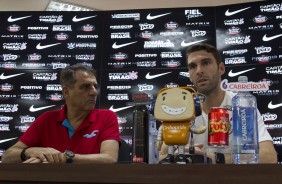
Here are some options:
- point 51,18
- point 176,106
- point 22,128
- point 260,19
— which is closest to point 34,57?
point 51,18

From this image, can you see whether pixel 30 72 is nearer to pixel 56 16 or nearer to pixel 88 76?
pixel 56 16

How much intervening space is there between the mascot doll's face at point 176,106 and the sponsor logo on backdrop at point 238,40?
2750 mm

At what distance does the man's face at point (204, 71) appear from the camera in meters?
1.95

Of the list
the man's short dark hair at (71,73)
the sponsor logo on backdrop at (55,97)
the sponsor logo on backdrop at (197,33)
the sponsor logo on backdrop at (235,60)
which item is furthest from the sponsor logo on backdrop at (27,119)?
the sponsor logo on backdrop at (235,60)

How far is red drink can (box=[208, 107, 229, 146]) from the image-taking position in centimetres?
111

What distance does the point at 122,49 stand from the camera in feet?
12.5

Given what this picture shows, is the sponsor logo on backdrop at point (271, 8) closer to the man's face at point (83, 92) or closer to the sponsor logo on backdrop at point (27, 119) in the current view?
the man's face at point (83, 92)

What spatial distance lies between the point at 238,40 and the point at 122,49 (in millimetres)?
1185

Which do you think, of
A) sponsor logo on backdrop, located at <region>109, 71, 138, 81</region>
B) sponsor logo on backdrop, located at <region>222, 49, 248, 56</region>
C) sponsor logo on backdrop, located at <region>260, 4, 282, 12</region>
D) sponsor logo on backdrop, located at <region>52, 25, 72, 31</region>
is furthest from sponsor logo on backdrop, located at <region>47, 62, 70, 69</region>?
sponsor logo on backdrop, located at <region>260, 4, 282, 12</region>

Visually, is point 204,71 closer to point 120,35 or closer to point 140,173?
point 140,173

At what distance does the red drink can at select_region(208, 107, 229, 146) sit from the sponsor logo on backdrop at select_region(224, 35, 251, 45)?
267 centimetres

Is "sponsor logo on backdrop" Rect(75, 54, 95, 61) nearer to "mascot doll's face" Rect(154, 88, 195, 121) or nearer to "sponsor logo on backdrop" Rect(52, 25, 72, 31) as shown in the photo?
"sponsor logo on backdrop" Rect(52, 25, 72, 31)

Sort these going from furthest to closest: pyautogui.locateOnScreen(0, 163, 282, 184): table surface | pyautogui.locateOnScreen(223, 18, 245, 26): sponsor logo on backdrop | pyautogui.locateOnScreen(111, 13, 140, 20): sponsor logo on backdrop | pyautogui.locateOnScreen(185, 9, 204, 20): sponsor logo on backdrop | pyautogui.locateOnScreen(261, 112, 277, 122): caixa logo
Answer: pyautogui.locateOnScreen(111, 13, 140, 20): sponsor logo on backdrop
pyautogui.locateOnScreen(185, 9, 204, 20): sponsor logo on backdrop
pyautogui.locateOnScreen(223, 18, 245, 26): sponsor logo on backdrop
pyautogui.locateOnScreen(261, 112, 277, 122): caixa logo
pyautogui.locateOnScreen(0, 163, 282, 184): table surface

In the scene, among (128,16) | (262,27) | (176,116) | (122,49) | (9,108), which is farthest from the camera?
(128,16)
